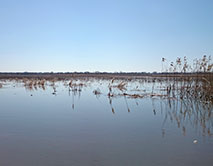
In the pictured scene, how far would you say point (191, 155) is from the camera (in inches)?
152

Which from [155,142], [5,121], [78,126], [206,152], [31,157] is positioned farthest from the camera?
[5,121]

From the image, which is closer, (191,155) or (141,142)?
(191,155)

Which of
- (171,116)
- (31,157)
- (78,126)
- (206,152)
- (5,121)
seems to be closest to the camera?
(31,157)

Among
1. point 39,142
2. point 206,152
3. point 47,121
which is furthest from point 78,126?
point 206,152

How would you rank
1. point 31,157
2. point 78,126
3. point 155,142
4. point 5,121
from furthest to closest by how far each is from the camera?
1. point 5,121
2. point 78,126
3. point 155,142
4. point 31,157

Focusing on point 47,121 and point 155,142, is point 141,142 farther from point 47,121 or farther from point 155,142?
point 47,121

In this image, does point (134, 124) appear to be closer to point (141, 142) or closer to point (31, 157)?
point (141, 142)

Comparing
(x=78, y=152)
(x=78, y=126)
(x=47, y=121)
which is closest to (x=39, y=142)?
(x=78, y=152)

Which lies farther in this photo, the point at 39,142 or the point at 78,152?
the point at 39,142

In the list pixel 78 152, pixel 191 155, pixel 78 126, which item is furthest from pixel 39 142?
pixel 191 155

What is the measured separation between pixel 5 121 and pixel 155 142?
14.7 ft

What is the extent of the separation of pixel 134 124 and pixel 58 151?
2732mm

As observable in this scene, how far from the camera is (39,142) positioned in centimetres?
460

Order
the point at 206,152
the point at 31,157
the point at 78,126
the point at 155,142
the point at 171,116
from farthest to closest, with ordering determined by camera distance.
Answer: the point at 171,116 < the point at 78,126 < the point at 155,142 < the point at 206,152 < the point at 31,157
